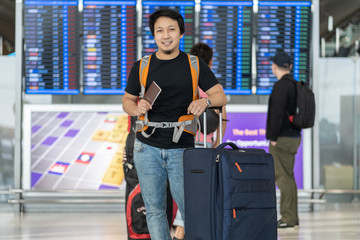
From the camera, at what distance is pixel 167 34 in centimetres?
282

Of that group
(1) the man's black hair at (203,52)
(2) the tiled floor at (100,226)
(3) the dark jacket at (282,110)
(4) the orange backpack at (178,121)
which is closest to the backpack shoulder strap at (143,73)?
(4) the orange backpack at (178,121)

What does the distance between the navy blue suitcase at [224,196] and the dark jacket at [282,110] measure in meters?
2.36

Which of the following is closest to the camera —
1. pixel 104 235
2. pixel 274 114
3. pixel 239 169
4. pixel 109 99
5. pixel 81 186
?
pixel 239 169

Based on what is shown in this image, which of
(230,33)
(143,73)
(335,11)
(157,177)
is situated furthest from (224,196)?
(335,11)

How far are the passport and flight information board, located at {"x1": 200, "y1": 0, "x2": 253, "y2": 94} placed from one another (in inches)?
159

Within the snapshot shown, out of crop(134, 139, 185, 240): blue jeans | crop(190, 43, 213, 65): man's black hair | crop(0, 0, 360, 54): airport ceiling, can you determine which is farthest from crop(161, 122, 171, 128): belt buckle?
crop(0, 0, 360, 54): airport ceiling

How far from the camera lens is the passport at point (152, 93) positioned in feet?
8.83

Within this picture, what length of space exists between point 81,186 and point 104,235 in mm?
1652

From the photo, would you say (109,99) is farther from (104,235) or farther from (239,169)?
(239,169)

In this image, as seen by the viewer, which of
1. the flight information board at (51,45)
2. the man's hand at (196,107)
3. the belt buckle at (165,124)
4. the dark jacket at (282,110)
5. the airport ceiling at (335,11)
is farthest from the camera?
the airport ceiling at (335,11)

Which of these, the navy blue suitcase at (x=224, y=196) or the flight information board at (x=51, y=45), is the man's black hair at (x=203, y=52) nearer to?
the navy blue suitcase at (x=224, y=196)

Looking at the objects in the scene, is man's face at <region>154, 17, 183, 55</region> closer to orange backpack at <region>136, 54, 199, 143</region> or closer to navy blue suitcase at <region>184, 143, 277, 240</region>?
orange backpack at <region>136, 54, 199, 143</region>

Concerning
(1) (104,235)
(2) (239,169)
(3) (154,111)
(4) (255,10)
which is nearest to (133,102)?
(3) (154,111)

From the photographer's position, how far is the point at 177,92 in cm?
280
